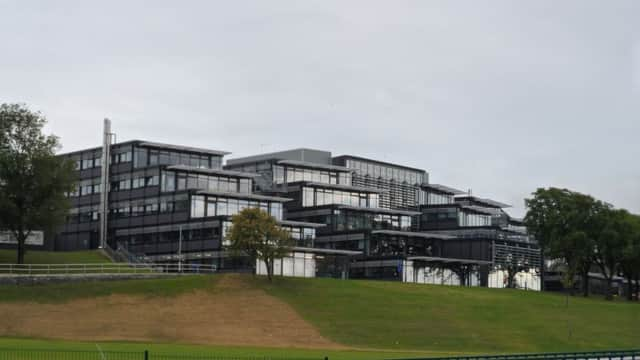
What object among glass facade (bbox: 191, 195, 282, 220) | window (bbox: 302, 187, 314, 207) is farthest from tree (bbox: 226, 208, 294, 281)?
window (bbox: 302, 187, 314, 207)

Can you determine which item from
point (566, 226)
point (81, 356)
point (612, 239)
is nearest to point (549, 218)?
point (566, 226)

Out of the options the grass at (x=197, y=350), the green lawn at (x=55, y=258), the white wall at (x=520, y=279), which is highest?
the green lawn at (x=55, y=258)

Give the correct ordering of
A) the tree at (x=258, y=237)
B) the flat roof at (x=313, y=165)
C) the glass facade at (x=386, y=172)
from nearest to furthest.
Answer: the tree at (x=258, y=237)
the flat roof at (x=313, y=165)
the glass facade at (x=386, y=172)

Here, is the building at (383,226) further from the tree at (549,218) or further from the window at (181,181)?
the window at (181,181)

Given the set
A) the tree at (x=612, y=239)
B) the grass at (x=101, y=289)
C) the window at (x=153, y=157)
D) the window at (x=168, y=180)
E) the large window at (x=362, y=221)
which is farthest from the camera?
the large window at (x=362, y=221)

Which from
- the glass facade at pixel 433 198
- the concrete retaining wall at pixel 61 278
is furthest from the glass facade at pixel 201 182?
the glass facade at pixel 433 198

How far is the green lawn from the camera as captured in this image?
102 metres

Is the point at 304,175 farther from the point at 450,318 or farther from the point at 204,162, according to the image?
the point at 450,318

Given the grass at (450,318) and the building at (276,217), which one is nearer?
the grass at (450,318)

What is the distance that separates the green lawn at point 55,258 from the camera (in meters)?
102

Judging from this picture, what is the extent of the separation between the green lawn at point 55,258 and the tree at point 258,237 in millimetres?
20259

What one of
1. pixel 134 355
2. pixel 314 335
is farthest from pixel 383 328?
pixel 134 355

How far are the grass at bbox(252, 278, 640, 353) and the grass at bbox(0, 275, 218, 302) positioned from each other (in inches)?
272

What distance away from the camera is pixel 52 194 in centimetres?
9881
